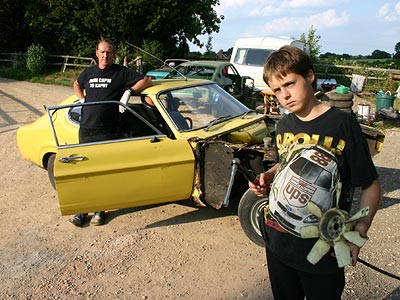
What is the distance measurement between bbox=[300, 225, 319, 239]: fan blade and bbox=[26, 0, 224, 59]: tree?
19.5 metres

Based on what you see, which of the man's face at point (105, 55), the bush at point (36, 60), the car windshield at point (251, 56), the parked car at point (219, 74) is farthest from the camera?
the bush at point (36, 60)

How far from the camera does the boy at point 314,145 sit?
5.43 feet

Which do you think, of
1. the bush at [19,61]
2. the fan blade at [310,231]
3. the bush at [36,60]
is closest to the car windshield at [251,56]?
the bush at [36,60]

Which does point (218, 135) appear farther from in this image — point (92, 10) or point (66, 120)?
point (92, 10)

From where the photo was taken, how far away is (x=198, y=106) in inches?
184

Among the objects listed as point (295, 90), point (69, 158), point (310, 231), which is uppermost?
point (295, 90)

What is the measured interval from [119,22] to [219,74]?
10.5 metres

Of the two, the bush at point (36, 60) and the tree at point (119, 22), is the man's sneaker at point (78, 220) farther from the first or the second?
the bush at point (36, 60)

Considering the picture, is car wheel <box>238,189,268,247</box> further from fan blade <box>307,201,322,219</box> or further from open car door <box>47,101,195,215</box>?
fan blade <box>307,201,322,219</box>

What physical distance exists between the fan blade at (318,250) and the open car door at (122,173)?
95.8 inches

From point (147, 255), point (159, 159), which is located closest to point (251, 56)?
point (159, 159)

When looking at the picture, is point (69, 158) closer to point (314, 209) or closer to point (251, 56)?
point (314, 209)

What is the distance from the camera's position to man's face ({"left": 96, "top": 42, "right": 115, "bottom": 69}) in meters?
4.45

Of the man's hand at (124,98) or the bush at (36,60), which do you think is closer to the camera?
the man's hand at (124,98)
